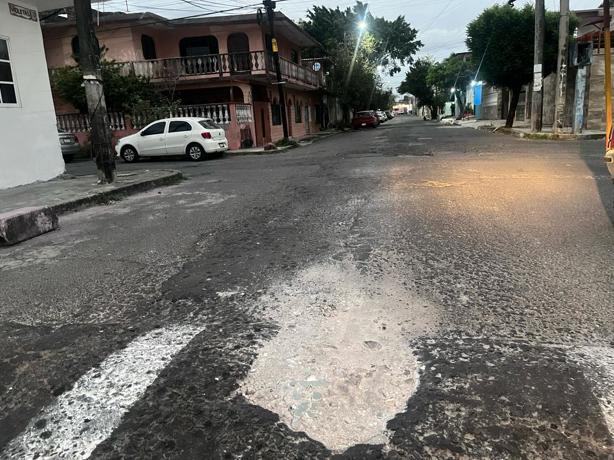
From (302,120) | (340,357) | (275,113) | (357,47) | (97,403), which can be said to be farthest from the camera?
(357,47)

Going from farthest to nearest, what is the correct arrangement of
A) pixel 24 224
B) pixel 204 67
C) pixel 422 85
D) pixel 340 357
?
pixel 422 85 < pixel 204 67 < pixel 24 224 < pixel 340 357

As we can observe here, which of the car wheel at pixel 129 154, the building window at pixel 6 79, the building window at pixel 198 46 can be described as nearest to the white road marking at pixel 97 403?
the building window at pixel 6 79

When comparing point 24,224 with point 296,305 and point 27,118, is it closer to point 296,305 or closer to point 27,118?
point 296,305

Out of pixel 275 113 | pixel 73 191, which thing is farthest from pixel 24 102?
pixel 275 113

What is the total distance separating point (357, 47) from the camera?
41.9 m

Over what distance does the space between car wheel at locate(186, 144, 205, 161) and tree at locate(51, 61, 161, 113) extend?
483 centimetres

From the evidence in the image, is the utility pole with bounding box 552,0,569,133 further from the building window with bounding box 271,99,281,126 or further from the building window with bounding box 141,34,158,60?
the building window with bounding box 141,34,158,60

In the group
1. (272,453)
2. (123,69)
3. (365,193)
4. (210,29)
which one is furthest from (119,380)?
(210,29)

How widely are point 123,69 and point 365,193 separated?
19.0 metres

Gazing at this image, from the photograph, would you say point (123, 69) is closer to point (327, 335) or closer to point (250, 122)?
point (250, 122)

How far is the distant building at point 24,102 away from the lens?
10.8m

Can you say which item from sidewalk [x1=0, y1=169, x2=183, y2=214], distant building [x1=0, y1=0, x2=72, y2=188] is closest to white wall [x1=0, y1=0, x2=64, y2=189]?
distant building [x1=0, y1=0, x2=72, y2=188]

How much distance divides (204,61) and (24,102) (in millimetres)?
13490

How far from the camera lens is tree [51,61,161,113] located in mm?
21562
